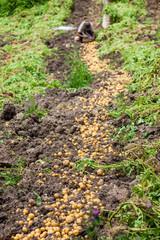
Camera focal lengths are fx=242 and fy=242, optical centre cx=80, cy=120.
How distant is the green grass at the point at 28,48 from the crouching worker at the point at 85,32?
1086mm

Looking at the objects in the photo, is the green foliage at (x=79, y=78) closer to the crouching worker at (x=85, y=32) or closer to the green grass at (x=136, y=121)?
the green grass at (x=136, y=121)

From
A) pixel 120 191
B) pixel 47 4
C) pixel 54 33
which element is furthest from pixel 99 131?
pixel 47 4

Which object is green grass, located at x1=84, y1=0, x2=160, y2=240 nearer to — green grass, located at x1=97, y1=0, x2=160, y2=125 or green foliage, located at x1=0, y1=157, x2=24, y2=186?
green grass, located at x1=97, y1=0, x2=160, y2=125

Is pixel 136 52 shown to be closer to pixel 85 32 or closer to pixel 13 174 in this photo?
pixel 85 32

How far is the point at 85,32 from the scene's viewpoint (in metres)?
7.61

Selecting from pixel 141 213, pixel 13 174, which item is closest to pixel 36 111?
pixel 13 174

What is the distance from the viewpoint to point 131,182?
115 inches

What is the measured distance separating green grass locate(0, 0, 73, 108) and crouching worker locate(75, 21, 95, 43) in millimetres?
1086

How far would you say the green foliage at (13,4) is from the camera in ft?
34.3

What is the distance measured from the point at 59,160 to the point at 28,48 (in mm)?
4814

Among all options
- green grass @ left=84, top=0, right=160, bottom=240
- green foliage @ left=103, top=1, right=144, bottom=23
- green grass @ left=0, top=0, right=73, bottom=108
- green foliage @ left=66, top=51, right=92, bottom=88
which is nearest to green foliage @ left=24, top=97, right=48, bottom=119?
green grass @ left=0, top=0, right=73, bottom=108

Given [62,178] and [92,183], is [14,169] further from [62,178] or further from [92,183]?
[92,183]

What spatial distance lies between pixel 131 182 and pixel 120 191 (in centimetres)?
25

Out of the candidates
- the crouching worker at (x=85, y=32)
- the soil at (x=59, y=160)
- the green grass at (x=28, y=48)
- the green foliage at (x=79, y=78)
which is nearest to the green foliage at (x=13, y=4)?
the green grass at (x=28, y=48)
